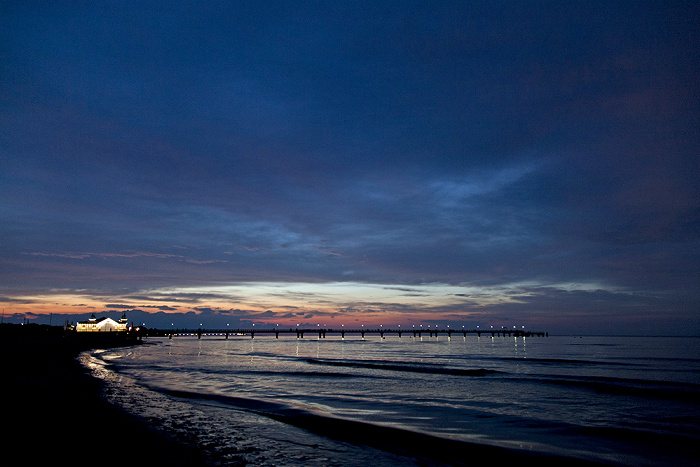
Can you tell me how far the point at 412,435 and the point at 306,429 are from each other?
3213mm

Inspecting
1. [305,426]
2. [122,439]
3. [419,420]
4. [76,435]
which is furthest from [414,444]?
[76,435]

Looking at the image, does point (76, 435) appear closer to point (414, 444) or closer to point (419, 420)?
point (414, 444)

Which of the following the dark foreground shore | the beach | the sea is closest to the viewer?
the dark foreground shore

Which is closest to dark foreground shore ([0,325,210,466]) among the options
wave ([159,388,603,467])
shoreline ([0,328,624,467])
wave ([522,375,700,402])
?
shoreline ([0,328,624,467])

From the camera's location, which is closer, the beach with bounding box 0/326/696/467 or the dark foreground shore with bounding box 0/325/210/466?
the dark foreground shore with bounding box 0/325/210/466

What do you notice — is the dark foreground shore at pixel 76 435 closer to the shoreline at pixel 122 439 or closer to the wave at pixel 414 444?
the shoreline at pixel 122 439

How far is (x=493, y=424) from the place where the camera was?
13.4 meters

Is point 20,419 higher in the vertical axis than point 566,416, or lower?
higher

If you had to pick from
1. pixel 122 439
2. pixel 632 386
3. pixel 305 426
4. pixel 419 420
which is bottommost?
pixel 632 386

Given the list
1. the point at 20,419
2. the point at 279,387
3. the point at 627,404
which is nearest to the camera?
the point at 20,419

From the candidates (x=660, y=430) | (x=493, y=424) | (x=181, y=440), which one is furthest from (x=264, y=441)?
(x=660, y=430)

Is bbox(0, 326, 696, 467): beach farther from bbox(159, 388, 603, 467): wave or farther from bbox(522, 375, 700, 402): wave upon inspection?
bbox(522, 375, 700, 402): wave

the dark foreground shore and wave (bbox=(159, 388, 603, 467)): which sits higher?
the dark foreground shore

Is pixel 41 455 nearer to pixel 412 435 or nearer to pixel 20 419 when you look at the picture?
pixel 20 419
